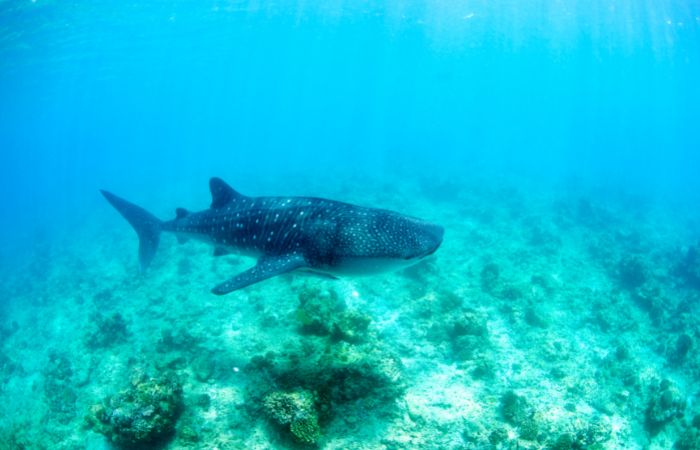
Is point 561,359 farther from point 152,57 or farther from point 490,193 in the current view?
point 152,57

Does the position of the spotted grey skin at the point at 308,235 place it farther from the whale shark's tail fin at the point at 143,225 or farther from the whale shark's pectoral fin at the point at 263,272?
the whale shark's tail fin at the point at 143,225

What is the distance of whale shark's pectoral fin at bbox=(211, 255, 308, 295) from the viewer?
5121 mm

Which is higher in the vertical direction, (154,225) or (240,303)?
(154,225)

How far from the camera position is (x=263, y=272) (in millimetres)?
5230

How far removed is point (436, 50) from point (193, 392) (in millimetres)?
107767

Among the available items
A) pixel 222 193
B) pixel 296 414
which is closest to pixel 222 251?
pixel 222 193

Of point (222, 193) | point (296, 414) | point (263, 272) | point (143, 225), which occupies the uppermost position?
point (222, 193)

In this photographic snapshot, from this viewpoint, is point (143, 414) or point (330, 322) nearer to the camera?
point (143, 414)

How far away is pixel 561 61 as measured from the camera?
103 metres

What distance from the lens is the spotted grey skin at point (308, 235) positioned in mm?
4668

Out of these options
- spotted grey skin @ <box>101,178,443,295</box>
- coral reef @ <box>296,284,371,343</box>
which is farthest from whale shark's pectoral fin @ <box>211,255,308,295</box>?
coral reef @ <box>296,284,371,343</box>

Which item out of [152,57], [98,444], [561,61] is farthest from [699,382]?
[561,61]

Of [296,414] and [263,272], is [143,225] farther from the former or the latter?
[296,414]

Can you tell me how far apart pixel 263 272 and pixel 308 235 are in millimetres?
865
